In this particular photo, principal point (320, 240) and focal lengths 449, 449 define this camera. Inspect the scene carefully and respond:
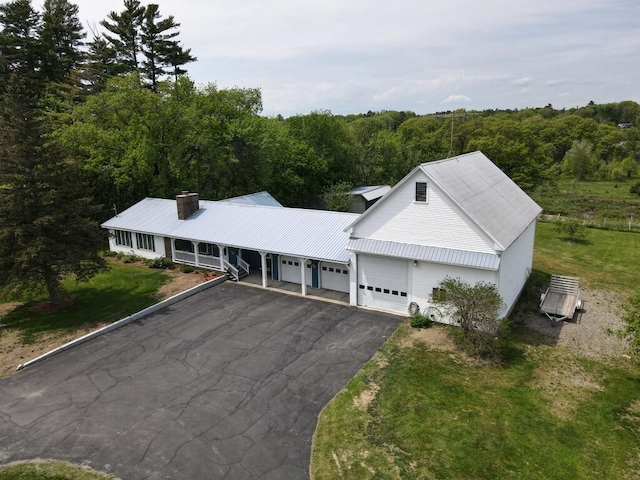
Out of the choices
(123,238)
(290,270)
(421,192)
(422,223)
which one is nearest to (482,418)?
(422,223)

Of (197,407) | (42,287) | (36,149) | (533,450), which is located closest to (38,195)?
(36,149)

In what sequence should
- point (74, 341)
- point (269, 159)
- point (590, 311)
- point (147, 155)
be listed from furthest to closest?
point (269, 159) < point (147, 155) < point (590, 311) < point (74, 341)

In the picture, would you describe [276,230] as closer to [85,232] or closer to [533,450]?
[85,232]

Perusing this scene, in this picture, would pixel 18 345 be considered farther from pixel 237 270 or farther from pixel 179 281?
pixel 237 270

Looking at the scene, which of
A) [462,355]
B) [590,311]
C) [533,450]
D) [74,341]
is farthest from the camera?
[590,311]

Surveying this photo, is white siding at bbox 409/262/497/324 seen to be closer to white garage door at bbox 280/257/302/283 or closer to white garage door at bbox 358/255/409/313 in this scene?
white garage door at bbox 358/255/409/313

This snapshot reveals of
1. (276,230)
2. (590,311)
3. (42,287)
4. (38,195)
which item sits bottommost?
(590,311)
